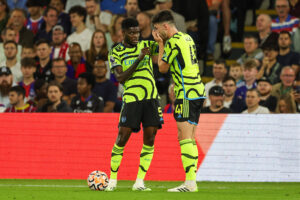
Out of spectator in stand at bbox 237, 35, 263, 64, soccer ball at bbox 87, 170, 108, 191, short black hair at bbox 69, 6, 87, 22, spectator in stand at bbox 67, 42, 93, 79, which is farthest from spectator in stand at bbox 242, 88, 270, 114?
short black hair at bbox 69, 6, 87, 22

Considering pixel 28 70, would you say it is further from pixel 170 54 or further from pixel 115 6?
pixel 170 54

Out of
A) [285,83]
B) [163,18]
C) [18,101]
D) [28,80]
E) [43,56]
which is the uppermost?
[163,18]

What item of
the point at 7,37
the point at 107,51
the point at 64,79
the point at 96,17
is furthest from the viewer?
the point at 7,37

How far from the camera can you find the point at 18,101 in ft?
50.3

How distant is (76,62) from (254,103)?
15.4ft

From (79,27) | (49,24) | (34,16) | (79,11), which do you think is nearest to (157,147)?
(79,27)

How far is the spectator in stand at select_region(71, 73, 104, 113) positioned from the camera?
1488 cm

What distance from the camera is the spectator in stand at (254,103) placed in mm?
14250

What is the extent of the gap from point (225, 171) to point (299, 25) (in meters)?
4.92

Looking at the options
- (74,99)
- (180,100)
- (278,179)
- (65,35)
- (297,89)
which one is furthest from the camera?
(65,35)

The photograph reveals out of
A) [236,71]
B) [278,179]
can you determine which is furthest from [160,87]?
[278,179]

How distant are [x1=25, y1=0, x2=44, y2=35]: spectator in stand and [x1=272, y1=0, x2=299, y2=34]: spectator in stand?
615 cm

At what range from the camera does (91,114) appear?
13.9 metres

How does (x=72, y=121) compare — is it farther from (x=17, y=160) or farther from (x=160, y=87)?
(x=160, y=87)
